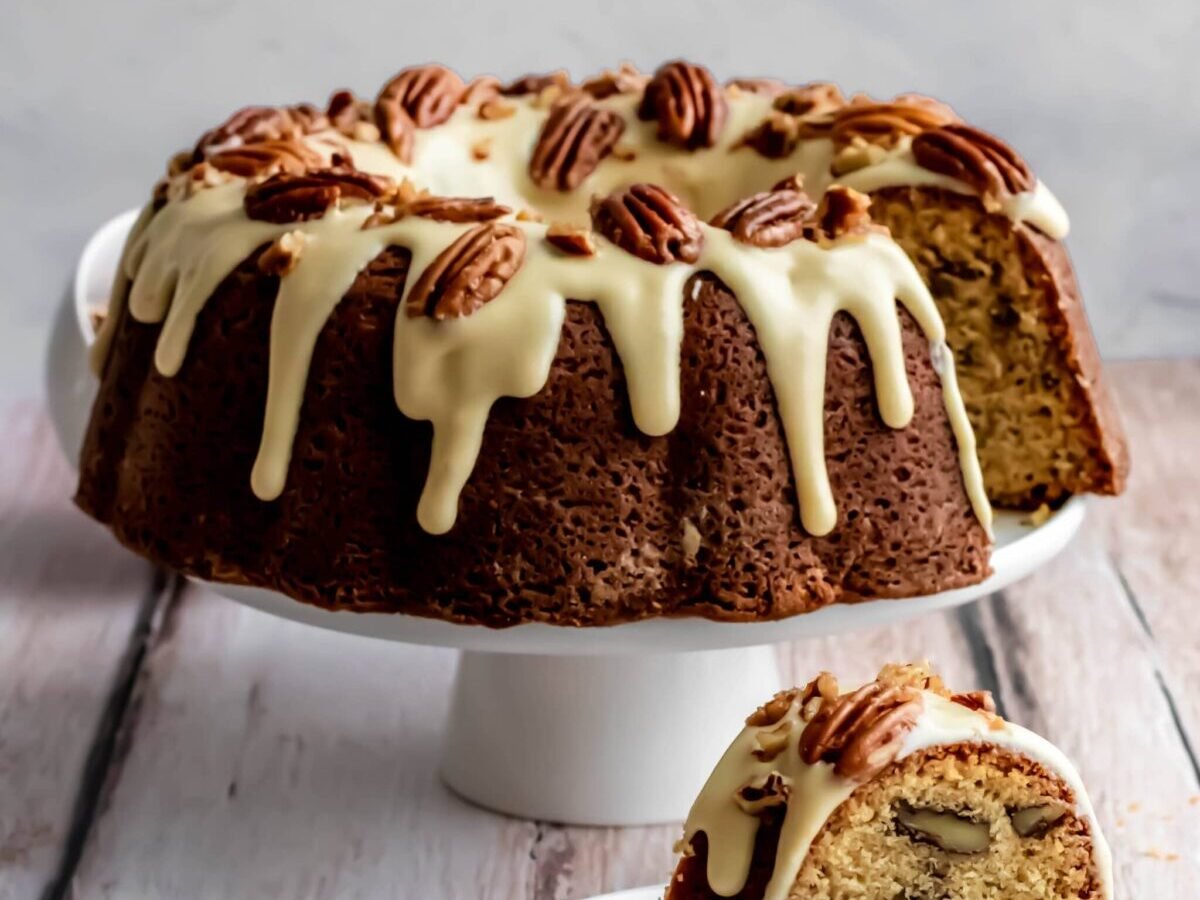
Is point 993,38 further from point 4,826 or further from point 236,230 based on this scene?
point 4,826

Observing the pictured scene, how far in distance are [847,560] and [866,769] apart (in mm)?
415

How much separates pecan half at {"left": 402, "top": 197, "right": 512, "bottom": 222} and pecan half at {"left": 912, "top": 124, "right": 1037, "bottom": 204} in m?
0.53

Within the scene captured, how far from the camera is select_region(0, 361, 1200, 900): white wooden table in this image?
7.32 ft

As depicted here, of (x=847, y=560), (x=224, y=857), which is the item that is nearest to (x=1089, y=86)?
(x=847, y=560)

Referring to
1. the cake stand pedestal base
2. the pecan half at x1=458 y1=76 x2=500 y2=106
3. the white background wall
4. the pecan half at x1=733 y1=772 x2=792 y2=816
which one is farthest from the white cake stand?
the white background wall

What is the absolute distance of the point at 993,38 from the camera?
151 inches

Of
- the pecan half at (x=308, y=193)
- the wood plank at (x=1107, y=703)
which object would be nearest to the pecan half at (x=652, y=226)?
the pecan half at (x=308, y=193)

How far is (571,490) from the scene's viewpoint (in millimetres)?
2006

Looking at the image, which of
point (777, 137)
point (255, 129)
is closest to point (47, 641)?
point (255, 129)

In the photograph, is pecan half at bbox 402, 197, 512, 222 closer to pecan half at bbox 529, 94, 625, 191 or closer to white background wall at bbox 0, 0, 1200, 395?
pecan half at bbox 529, 94, 625, 191

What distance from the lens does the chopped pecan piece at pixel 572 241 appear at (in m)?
2.01

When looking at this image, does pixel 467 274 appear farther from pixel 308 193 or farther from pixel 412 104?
pixel 412 104

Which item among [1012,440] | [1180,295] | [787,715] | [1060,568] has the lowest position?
[1180,295]

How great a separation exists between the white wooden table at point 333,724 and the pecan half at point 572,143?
2.11 feet
